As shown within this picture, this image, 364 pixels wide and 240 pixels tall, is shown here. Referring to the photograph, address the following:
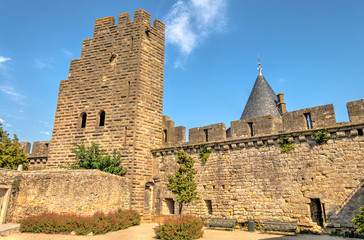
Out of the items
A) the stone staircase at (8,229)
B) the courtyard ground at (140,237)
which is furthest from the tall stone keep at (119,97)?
the stone staircase at (8,229)

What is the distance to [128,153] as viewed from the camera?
37.4ft

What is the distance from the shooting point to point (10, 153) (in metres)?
13.4

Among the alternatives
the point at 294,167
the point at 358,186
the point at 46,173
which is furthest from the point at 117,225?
the point at 358,186

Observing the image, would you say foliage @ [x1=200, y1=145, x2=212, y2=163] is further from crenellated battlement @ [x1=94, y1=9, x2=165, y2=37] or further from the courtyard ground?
crenellated battlement @ [x1=94, y1=9, x2=165, y2=37]

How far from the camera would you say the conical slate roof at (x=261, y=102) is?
1652 cm

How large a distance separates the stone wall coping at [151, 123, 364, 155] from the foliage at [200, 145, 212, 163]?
175 mm

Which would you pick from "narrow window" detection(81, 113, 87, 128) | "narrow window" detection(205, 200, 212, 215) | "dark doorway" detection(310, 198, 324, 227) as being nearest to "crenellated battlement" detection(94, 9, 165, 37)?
"narrow window" detection(81, 113, 87, 128)

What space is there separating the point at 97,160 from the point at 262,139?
274 inches

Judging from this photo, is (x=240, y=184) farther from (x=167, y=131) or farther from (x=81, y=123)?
(x=81, y=123)

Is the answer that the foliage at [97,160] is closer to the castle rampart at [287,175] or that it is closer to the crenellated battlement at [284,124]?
the castle rampart at [287,175]

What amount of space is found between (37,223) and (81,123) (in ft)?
18.8

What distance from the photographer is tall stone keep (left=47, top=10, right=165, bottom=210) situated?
1174 centimetres

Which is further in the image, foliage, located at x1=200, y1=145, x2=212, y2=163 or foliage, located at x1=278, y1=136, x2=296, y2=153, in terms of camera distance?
foliage, located at x1=200, y1=145, x2=212, y2=163

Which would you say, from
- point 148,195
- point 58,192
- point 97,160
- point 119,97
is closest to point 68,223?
point 58,192
